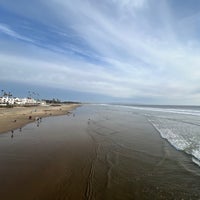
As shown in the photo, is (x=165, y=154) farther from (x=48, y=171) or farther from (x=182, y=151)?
(x=48, y=171)

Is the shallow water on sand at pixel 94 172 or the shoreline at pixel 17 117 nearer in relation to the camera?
the shallow water on sand at pixel 94 172

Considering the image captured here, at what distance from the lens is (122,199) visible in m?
6.89

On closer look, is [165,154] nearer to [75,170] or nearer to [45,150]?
[75,170]

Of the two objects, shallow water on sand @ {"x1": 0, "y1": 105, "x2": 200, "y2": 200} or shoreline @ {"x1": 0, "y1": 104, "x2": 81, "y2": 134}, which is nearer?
shallow water on sand @ {"x1": 0, "y1": 105, "x2": 200, "y2": 200}

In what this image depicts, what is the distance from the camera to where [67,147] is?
14.1 meters

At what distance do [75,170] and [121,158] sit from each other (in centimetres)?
319

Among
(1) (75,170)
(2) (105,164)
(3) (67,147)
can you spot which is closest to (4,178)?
(1) (75,170)

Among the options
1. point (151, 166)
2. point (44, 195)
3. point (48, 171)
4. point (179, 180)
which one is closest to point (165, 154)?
point (151, 166)

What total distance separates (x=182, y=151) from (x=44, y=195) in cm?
997

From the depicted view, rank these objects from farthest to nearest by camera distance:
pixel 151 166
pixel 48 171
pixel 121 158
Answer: pixel 121 158 → pixel 151 166 → pixel 48 171

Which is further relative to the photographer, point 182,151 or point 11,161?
point 182,151

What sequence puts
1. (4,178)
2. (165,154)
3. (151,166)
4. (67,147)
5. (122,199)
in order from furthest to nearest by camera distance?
(67,147) → (165,154) → (151,166) → (4,178) → (122,199)

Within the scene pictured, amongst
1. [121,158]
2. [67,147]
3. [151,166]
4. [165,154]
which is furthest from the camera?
[67,147]

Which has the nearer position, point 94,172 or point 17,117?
point 94,172
